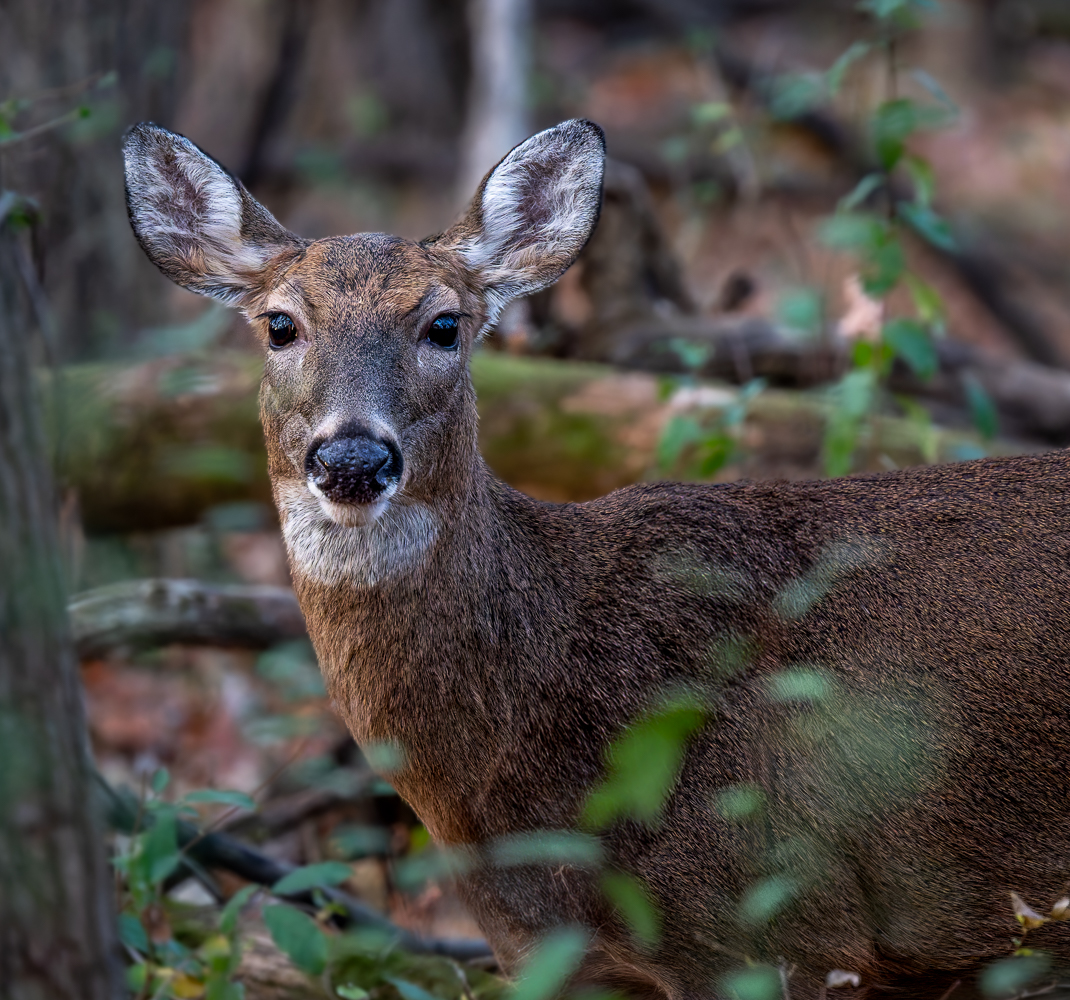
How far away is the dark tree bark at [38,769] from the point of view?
2.69m

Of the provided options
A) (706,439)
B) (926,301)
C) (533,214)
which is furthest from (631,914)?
(926,301)

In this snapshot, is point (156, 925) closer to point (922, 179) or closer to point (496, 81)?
point (922, 179)

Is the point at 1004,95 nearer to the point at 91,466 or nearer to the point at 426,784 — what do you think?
the point at 91,466

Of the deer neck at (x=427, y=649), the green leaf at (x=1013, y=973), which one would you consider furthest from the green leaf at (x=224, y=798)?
the green leaf at (x=1013, y=973)

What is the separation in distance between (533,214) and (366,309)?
89 cm

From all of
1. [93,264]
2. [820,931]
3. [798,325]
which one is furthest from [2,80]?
[820,931]

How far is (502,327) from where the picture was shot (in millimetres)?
7922

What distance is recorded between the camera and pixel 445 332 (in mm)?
4066

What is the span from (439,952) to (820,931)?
62.5 inches

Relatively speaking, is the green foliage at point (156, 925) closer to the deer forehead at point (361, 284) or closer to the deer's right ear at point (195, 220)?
the deer forehead at point (361, 284)

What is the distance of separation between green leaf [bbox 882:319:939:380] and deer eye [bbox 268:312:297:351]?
2.71 metres

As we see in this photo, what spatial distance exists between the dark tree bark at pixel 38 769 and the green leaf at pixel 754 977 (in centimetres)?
153

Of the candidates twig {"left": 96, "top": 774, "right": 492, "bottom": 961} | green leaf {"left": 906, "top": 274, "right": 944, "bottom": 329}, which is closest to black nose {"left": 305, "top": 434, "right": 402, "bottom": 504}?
twig {"left": 96, "top": 774, "right": 492, "bottom": 961}

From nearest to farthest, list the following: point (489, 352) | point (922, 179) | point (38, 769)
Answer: point (38, 769), point (922, 179), point (489, 352)
